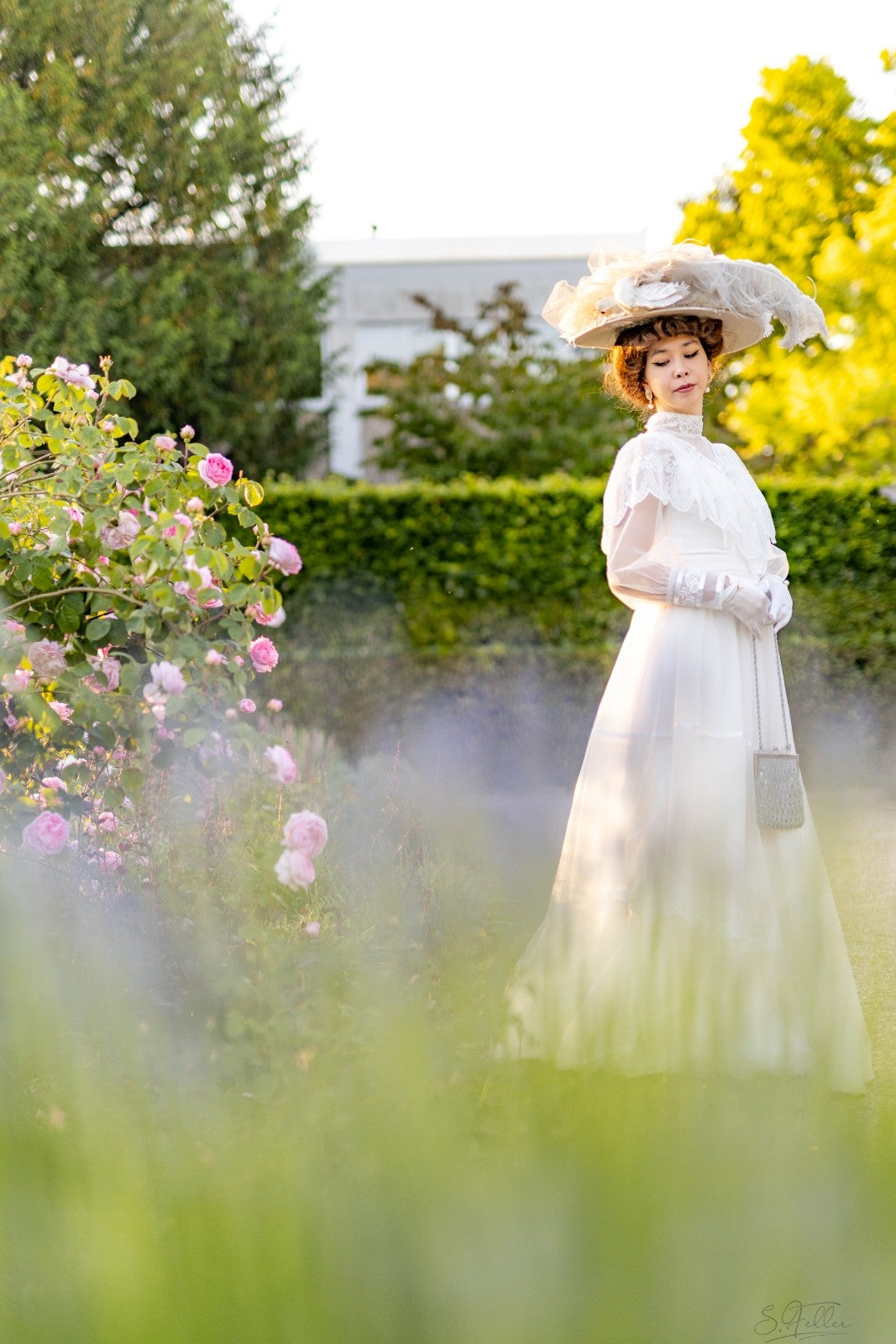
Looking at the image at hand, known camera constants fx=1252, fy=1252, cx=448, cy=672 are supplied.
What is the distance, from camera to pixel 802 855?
9.43ft

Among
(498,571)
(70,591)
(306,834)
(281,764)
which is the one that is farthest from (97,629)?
(498,571)

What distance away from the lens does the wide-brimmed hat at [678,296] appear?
9.46 ft

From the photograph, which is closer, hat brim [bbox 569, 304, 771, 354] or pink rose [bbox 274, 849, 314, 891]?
pink rose [bbox 274, 849, 314, 891]

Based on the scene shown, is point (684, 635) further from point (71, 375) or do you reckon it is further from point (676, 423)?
point (71, 375)

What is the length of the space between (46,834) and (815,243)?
390 inches

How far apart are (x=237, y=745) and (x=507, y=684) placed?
5588mm

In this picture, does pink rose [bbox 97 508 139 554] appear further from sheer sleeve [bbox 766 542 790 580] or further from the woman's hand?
sheer sleeve [bbox 766 542 790 580]

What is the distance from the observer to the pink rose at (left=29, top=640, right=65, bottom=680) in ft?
7.90

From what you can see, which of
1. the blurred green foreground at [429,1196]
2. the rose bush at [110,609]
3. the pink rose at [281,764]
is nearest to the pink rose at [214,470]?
the rose bush at [110,609]

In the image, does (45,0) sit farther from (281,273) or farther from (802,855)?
(802,855)

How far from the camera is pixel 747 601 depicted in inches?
113

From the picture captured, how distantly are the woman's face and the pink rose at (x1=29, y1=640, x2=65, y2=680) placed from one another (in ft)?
5.08

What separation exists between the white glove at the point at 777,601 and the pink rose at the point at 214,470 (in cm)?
126

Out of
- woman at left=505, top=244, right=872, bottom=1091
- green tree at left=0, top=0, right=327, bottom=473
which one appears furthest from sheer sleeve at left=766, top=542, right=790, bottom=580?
green tree at left=0, top=0, right=327, bottom=473
